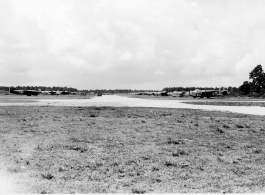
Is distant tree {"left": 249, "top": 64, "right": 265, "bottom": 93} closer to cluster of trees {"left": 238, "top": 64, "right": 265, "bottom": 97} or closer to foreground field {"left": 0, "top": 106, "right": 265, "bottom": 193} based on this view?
cluster of trees {"left": 238, "top": 64, "right": 265, "bottom": 97}

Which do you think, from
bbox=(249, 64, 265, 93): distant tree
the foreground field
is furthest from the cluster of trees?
the foreground field

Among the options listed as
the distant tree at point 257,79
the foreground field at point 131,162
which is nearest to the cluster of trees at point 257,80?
the distant tree at point 257,79

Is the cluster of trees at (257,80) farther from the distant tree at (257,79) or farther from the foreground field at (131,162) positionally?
the foreground field at (131,162)

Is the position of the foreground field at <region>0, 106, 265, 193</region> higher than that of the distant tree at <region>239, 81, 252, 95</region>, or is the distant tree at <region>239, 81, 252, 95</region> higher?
the distant tree at <region>239, 81, 252, 95</region>

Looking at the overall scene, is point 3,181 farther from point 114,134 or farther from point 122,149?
point 114,134

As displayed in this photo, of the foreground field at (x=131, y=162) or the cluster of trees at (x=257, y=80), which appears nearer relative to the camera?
the foreground field at (x=131, y=162)

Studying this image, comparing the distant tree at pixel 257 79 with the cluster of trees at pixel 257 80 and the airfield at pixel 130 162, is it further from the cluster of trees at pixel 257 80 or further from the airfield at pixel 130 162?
the airfield at pixel 130 162

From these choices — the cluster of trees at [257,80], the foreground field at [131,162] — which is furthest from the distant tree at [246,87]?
the foreground field at [131,162]

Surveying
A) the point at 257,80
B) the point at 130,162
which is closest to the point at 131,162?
the point at 130,162

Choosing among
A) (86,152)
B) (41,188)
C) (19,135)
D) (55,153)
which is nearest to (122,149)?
(86,152)

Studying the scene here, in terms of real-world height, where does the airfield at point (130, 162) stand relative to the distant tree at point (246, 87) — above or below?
below

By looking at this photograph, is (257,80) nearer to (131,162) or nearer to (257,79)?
(257,79)
